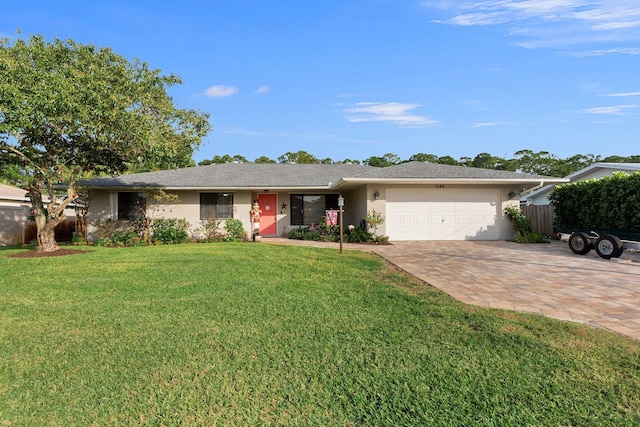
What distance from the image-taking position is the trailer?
8.73 meters

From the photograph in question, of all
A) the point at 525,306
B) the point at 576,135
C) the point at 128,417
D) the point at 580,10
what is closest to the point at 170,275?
the point at 128,417

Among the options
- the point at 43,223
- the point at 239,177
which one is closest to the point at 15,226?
the point at 43,223

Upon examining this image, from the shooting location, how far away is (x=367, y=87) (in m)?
14.8

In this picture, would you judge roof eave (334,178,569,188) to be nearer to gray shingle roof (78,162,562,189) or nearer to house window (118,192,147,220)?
gray shingle roof (78,162,562,189)

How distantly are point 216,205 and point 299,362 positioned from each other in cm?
1271

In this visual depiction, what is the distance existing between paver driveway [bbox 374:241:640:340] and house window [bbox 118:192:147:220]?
1006cm

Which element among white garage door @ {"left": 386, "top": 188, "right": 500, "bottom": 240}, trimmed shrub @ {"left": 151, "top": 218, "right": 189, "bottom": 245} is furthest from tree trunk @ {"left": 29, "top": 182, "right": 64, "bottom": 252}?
white garage door @ {"left": 386, "top": 188, "right": 500, "bottom": 240}

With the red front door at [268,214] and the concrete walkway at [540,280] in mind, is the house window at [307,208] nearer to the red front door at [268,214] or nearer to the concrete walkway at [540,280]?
the red front door at [268,214]

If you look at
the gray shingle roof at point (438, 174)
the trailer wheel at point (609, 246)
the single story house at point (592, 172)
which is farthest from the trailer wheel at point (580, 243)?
the single story house at point (592, 172)

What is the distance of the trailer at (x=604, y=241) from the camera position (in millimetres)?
8727

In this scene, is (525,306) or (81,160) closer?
(525,306)

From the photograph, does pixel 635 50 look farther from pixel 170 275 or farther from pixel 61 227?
pixel 61 227

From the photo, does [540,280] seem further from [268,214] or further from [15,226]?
[15,226]

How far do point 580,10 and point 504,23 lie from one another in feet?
5.09
